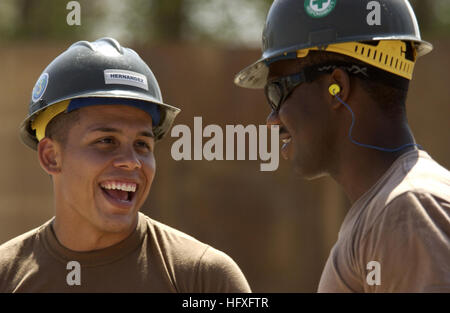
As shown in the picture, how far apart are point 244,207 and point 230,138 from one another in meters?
1.08

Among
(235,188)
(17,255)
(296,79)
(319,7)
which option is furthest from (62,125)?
(235,188)

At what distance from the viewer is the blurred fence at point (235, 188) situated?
8.98m

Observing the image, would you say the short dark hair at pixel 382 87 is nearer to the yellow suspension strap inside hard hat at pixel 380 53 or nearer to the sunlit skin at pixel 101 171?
the yellow suspension strap inside hard hat at pixel 380 53

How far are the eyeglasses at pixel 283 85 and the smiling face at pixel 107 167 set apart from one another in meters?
0.77

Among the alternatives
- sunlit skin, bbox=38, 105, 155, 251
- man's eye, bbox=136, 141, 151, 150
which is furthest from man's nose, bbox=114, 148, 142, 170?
man's eye, bbox=136, 141, 151, 150

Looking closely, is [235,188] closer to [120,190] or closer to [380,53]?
[120,190]

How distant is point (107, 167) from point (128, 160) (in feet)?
0.42

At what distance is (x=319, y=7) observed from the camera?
356cm

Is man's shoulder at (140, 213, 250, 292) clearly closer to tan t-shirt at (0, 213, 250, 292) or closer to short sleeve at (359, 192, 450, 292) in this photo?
tan t-shirt at (0, 213, 250, 292)

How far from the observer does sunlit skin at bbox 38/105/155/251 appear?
3.86 m

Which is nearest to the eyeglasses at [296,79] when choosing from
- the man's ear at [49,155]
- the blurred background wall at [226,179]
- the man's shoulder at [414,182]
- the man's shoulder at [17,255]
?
the man's shoulder at [414,182]

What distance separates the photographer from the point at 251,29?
57.5ft
